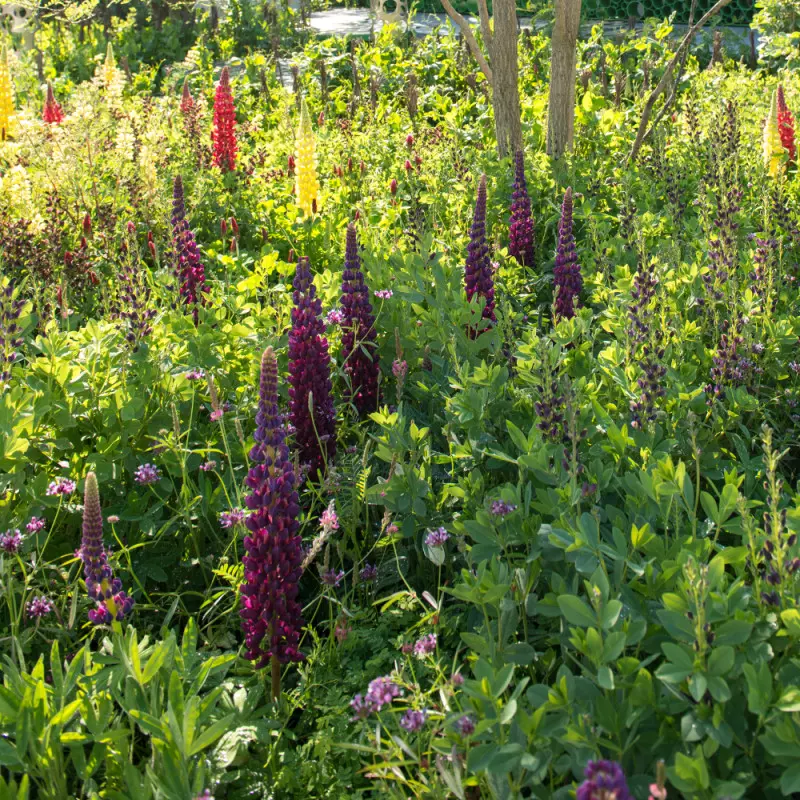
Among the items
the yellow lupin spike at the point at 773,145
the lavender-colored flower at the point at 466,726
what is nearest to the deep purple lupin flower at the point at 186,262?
the lavender-colored flower at the point at 466,726

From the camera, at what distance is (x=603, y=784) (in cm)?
134

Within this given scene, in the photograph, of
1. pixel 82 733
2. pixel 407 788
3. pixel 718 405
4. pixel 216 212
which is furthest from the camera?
pixel 216 212

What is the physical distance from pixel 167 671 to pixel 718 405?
2063 millimetres

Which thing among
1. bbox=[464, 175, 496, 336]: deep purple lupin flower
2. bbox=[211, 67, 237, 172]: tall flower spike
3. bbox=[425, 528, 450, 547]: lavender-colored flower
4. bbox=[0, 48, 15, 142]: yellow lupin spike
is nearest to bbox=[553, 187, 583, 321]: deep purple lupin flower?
bbox=[464, 175, 496, 336]: deep purple lupin flower

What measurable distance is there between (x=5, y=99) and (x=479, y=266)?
4.35m

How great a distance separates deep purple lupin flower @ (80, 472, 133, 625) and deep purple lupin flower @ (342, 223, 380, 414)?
4.91ft

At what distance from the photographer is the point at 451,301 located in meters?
3.90

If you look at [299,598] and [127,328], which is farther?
[127,328]

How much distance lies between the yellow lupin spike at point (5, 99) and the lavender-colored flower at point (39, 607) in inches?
188

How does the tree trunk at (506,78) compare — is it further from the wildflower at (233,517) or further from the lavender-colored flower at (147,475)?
the wildflower at (233,517)

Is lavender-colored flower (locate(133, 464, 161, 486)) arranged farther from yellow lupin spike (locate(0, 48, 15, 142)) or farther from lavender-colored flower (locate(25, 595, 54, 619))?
yellow lupin spike (locate(0, 48, 15, 142))

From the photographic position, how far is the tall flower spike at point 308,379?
3.24 metres

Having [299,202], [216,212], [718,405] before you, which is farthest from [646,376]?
[216,212]

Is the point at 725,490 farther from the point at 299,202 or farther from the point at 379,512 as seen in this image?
the point at 299,202
